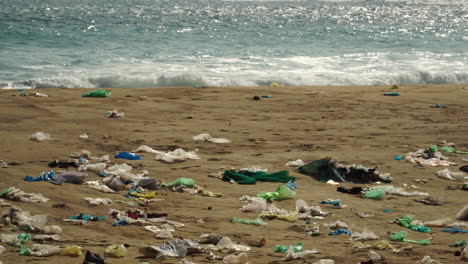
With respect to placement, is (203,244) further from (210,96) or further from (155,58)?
(155,58)

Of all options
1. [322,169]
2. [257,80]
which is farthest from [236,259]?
[257,80]

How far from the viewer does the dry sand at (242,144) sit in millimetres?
4828

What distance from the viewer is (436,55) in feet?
69.5

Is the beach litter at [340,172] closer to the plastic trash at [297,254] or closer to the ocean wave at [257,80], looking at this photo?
the plastic trash at [297,254]

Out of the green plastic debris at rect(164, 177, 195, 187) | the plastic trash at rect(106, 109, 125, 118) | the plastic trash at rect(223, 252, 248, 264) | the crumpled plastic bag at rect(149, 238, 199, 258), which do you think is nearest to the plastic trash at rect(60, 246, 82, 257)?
the crumpled plastic bag at rect(149, 238, 199, 258)

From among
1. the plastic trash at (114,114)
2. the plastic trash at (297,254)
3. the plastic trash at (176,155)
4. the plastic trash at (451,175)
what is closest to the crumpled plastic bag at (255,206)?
the plastic trash at (297,254)

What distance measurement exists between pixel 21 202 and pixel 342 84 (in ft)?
36.5

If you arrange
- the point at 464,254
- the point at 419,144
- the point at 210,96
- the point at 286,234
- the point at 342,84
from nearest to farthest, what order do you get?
the point at 464,254 < the point at 286,234 < the point at 419,144 < the point at 210,96 < the point at 342,84

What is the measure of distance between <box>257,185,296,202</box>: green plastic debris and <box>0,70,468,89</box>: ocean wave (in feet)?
27.8

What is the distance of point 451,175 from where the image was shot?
7.05 metres

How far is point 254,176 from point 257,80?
8.45 m

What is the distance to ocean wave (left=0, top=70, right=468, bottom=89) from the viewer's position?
13.7 meters

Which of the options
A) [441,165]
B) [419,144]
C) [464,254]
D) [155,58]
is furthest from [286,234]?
[155,58]

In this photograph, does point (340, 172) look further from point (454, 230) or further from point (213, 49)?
point (213, 49)
